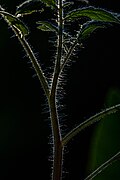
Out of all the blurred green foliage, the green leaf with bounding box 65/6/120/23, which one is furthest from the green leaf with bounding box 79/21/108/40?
the blurred green foliage

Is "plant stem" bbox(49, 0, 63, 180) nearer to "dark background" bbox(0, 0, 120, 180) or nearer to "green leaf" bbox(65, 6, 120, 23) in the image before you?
"green leaf" bbox(65, 6, 120, 23)

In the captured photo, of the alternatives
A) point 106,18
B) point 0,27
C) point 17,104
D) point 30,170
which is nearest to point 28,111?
point 17,104

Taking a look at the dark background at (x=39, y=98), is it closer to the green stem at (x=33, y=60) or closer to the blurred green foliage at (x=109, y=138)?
the blurred green foliage at (x=109, y=138)

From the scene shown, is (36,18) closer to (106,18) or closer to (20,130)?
(20,130)

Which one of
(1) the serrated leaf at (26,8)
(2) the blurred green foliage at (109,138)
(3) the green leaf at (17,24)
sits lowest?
(2) the blurred green foliage at (109,138)

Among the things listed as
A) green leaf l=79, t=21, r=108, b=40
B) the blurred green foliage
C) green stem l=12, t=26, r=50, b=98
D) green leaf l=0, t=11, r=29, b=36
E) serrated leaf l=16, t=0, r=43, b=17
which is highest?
serrated leaf l=16, t=0, r=43, b=17

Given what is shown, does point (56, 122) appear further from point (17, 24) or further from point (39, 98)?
point (39, 98)

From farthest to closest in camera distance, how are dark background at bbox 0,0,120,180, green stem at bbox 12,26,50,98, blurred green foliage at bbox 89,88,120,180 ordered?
dark background at bbox 0,0,120,180, blurred green foliage at bbox 89,88,120,180, green stem at bbox 12,26,50,98

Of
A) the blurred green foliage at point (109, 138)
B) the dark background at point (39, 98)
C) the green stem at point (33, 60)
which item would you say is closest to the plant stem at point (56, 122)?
the green stem at point (33, 60)
